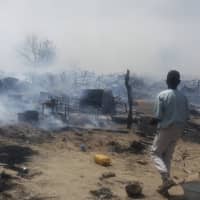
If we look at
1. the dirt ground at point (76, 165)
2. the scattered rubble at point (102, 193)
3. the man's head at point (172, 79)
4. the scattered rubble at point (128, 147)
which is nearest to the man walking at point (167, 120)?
the man's head at point (172, 79)

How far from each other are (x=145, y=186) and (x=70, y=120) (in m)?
9.38

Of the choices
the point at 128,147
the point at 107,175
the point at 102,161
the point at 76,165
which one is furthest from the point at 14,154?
the point at 128,147

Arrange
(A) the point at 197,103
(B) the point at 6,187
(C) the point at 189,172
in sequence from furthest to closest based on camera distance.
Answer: (A) the point at 197,103 < (C) the point at 189,172 < (B) the point at 6,187

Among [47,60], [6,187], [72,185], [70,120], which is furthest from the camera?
[47,60]

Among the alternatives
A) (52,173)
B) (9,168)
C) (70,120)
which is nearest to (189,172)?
(52,173)

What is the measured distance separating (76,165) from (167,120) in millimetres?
2920

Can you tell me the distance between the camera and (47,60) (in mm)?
52812

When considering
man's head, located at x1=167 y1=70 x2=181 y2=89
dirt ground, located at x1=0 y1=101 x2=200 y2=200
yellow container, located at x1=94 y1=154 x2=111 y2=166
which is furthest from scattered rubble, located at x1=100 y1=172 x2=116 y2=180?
man's head, located at x1=167 y1=70 x2=181 y2=89

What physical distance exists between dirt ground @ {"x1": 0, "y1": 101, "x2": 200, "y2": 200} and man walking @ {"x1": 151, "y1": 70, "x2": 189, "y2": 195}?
466 millimetres

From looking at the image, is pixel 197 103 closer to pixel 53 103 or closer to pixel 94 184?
pixel 53 103

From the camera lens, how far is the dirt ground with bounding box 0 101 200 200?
662cm

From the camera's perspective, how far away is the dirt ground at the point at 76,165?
6.62 meters

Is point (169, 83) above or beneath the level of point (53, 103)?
above

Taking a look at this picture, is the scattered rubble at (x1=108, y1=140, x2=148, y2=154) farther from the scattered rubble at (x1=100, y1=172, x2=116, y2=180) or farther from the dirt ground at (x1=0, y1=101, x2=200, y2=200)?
the scattered rubble at (x1=100, y1=172, x2=116, y2=180)
